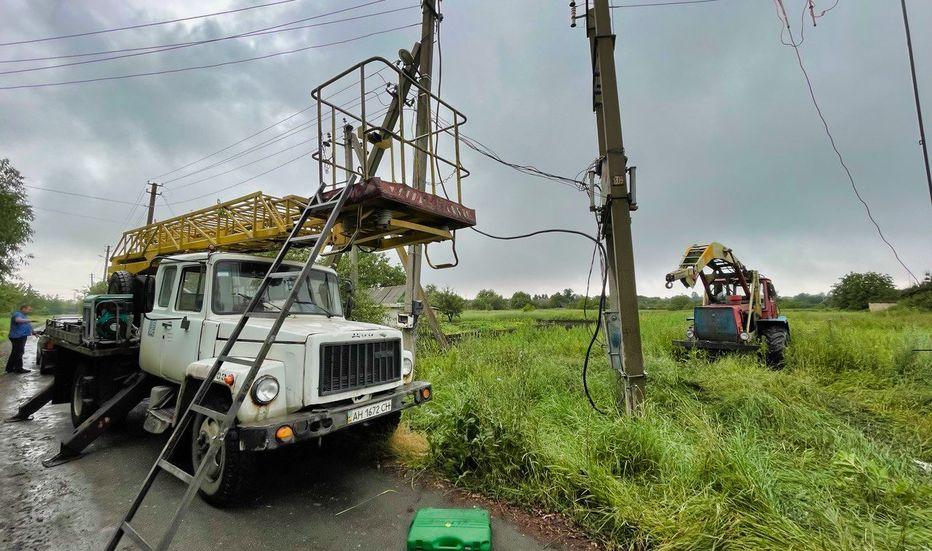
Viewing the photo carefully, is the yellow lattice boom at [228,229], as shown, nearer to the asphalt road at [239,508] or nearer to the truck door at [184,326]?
the truck door at [184,326]

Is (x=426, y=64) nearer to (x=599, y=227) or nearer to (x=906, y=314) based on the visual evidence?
(x=599, y=227)

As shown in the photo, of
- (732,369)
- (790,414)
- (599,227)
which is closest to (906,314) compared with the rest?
(732,369)

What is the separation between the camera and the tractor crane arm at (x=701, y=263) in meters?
7.11

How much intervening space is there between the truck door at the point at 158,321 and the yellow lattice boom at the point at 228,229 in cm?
35

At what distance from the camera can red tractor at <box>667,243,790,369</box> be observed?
777 cm

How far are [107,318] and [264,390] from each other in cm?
386

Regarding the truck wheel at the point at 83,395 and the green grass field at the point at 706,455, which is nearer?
the green grass field at the point at 706,455

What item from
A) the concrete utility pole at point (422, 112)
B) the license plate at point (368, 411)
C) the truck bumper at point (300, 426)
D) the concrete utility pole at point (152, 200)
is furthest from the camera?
the concrete utility pole at point (152, 200)

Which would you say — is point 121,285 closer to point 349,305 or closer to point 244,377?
point 349,305

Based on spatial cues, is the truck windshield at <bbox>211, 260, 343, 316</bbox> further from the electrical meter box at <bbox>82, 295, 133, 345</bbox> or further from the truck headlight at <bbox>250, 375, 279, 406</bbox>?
the electrical meter box at <bbox>82, 295, 133, 345</bbox>

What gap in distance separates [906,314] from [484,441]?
89.2ft

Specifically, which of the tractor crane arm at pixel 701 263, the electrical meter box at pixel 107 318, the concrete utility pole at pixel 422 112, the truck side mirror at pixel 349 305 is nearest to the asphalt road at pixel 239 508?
the electrical meter box at pixel 107 318

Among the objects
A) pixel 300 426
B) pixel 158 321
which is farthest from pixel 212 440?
pixel 158 321

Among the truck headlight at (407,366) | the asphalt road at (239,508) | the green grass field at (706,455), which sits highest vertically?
the truck headlight at (407,366)
